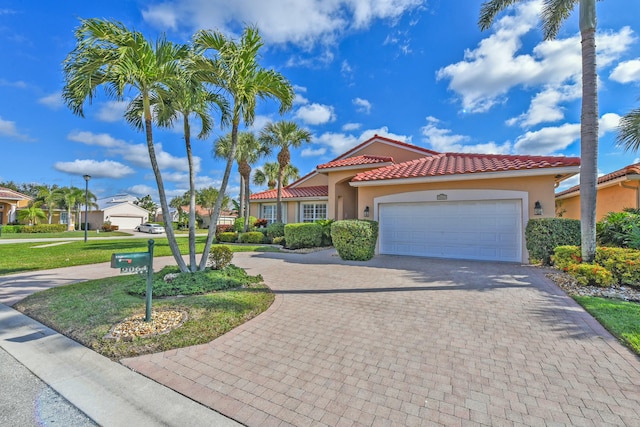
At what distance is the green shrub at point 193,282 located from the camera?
624 centimetres

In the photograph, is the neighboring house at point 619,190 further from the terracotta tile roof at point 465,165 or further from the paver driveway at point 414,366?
the paver driveway at point 414,366

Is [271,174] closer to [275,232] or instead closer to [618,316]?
[275,232]

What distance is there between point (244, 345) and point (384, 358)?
6.52 feet

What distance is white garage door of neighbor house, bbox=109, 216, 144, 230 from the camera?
48900 mm

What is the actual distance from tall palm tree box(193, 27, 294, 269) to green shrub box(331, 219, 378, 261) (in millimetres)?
5584

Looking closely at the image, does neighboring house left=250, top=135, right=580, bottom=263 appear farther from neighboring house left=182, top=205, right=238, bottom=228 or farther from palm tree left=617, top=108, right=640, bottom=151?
neighboring house left=182, top=205, right=238, bottom=228

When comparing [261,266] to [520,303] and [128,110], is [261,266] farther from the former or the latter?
[520,303]

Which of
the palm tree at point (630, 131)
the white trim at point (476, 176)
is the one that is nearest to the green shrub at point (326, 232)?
the white trim at point (476, 176)

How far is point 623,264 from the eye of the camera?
22.6 feet

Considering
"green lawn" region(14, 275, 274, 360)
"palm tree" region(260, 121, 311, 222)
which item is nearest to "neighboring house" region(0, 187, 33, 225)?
"palm tree" region(260, 121, 311, 222)

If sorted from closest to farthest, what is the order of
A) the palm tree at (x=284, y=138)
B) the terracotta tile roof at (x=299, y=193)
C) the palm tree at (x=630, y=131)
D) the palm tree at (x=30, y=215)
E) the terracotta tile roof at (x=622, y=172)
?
1. the palm tree at (x=630, y=131)
2. the terracotta tile roof at (x=622, y=172)
3. the terracotta tile roof at (x=299, y=193)
4. the palm tree at (x=284, y=138)
5. the palm tree at (x=30, y=215)

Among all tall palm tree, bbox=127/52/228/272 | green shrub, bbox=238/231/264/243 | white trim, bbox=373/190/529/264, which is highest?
tall palm tree, bbox=127/52/228/272

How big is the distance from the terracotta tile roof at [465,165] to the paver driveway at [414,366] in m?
6.17

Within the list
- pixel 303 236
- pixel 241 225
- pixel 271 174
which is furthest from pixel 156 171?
pixel 271 174
